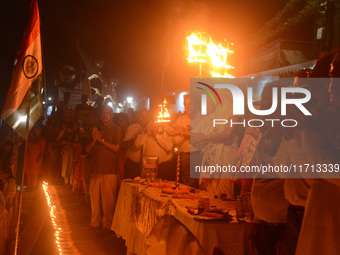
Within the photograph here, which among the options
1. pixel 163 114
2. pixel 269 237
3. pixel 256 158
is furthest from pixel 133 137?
pixel 269 237

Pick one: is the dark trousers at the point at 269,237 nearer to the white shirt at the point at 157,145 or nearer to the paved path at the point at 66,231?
the paved path at the point at 66,231

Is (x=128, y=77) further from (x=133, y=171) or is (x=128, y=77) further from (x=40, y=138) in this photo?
(x=133, y=171)

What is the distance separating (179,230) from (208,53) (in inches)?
155

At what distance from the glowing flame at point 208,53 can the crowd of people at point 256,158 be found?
0.97m

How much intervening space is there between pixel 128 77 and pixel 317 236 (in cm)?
2531

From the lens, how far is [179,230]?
3002mm

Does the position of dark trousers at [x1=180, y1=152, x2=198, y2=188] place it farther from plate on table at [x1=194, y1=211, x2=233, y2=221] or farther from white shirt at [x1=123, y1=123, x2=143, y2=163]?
plate on table at [x1=194, y1=211, x2=233, y2=221]

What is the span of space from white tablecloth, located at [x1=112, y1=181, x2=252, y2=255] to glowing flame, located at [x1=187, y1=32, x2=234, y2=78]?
268cm

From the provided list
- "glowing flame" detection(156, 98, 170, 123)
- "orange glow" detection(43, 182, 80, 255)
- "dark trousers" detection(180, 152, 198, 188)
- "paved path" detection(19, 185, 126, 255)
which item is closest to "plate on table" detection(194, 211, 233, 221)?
"glowing flame" detection(156, 98, 170, 123)

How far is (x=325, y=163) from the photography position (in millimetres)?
2012

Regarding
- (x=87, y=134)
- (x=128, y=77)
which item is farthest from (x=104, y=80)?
(x=87, y=134)

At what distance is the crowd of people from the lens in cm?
206

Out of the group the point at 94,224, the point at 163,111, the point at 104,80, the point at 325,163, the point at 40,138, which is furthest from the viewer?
the point at 104,80

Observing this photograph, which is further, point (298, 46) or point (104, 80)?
point (104, 80)
